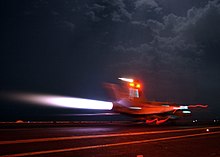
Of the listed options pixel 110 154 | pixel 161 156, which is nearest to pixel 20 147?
pixel 110 154

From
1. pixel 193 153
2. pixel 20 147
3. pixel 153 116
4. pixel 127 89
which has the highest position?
pixel 127 89

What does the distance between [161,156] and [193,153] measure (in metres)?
2.53

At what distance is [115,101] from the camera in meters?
38.2

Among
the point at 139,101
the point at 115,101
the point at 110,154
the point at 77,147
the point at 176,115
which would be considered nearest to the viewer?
the point at 110,154

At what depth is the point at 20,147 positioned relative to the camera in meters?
11.9

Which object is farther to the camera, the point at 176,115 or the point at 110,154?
the point at 176,115

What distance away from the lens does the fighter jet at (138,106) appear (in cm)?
3850

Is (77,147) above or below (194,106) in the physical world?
below

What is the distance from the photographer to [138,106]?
40.1 meters

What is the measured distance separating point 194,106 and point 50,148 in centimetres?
4050

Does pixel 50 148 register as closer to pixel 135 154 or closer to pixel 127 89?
pixel 135 154

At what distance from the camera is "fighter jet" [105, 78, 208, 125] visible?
3850 centimetres

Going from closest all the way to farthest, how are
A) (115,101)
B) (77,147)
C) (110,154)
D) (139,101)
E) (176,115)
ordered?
(110,154), (77,147), (115,101), (139,101), (176,115)

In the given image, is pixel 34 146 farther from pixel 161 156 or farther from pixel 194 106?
pixel 194 106
